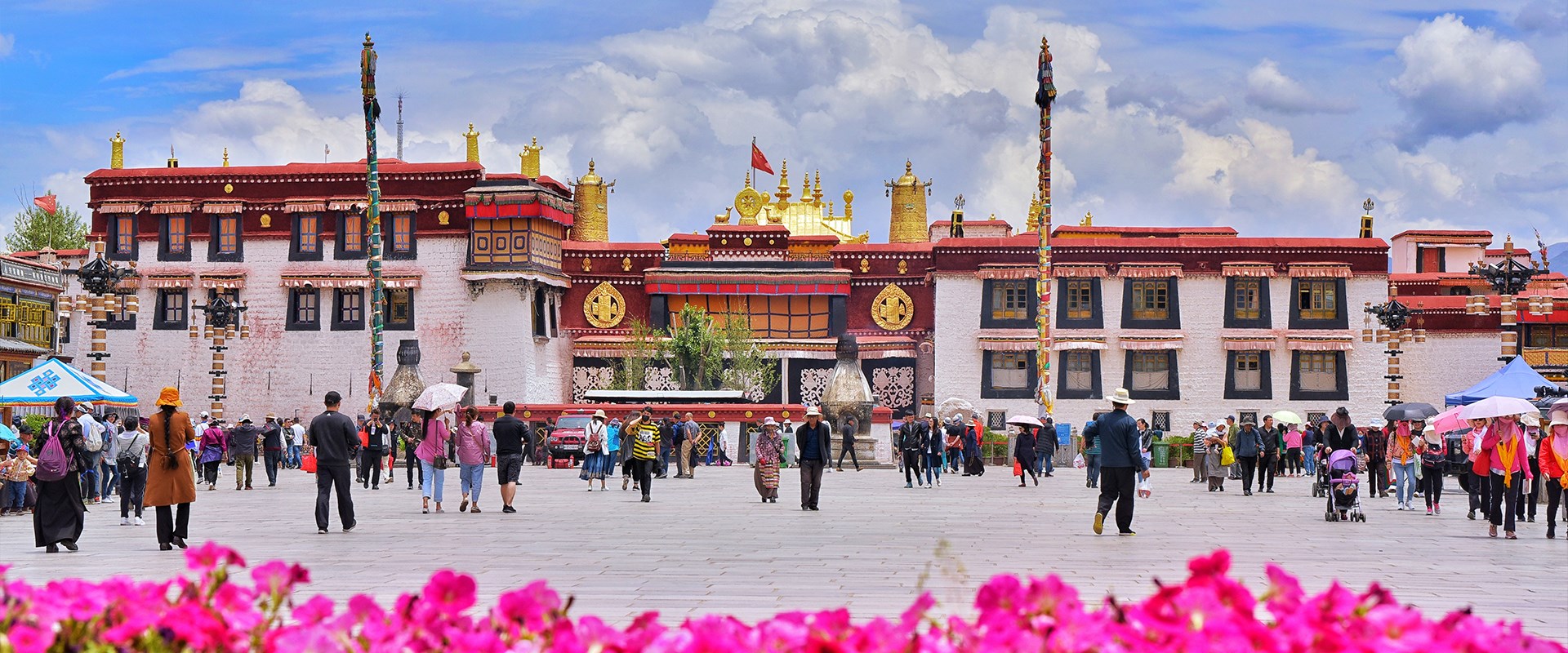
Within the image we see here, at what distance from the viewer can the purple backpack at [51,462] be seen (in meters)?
16.2

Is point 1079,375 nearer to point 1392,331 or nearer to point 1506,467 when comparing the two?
point 1392,331

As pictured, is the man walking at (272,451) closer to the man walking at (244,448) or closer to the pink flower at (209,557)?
the man walking at (244,448)

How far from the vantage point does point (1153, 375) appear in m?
54.9

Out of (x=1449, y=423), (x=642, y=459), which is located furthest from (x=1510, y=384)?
(x=642, y=459)

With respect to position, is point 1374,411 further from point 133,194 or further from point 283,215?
point 133,194

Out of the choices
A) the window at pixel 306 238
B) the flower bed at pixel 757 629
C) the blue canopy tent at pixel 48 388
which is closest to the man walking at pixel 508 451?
the blue canopy tent at pixel 48 388

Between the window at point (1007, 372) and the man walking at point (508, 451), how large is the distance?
1314 inches

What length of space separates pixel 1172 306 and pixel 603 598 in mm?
45145

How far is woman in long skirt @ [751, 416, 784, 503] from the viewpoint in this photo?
25.2 metres

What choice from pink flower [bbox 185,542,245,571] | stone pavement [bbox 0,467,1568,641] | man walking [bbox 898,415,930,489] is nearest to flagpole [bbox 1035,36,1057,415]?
man walking [bbox 898,415,930,489]

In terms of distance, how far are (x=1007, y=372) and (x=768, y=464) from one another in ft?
101

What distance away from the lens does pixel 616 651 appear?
17.4 feet

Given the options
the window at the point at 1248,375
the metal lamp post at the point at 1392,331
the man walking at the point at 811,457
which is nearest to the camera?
the man walking at the point at 811,457

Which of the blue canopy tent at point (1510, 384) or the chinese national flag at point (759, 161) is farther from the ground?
the chinese national flag at point (759, 161)
